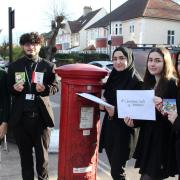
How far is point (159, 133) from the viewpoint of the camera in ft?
10.8

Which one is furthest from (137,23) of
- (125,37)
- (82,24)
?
(82,24)

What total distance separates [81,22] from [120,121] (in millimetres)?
75573

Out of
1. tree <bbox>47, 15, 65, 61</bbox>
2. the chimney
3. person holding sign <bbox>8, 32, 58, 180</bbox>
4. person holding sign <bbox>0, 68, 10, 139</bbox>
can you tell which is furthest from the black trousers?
the chimney

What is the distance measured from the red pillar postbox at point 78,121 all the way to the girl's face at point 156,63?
23.0 inches

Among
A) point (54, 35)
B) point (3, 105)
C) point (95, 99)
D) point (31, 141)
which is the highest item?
point (54, 35)

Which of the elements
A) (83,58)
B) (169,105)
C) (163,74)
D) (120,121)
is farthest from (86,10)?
(169,105)

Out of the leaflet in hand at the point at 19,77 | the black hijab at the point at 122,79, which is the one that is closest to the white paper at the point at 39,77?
the leaflet in hand at the point at 19,77

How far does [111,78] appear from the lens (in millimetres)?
3670

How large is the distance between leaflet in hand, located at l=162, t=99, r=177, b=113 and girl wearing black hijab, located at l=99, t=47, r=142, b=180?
45 centimetres

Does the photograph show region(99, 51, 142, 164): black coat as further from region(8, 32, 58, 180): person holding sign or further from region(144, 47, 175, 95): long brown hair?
region(8, 32, 58, 180): person holding sign

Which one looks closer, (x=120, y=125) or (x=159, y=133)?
(x=159, y=133)

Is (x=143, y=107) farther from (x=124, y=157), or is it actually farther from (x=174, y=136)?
(x=124, y=157)

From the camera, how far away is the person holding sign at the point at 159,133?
10.8 ft

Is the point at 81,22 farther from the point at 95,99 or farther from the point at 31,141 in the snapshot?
the point at 95,99
